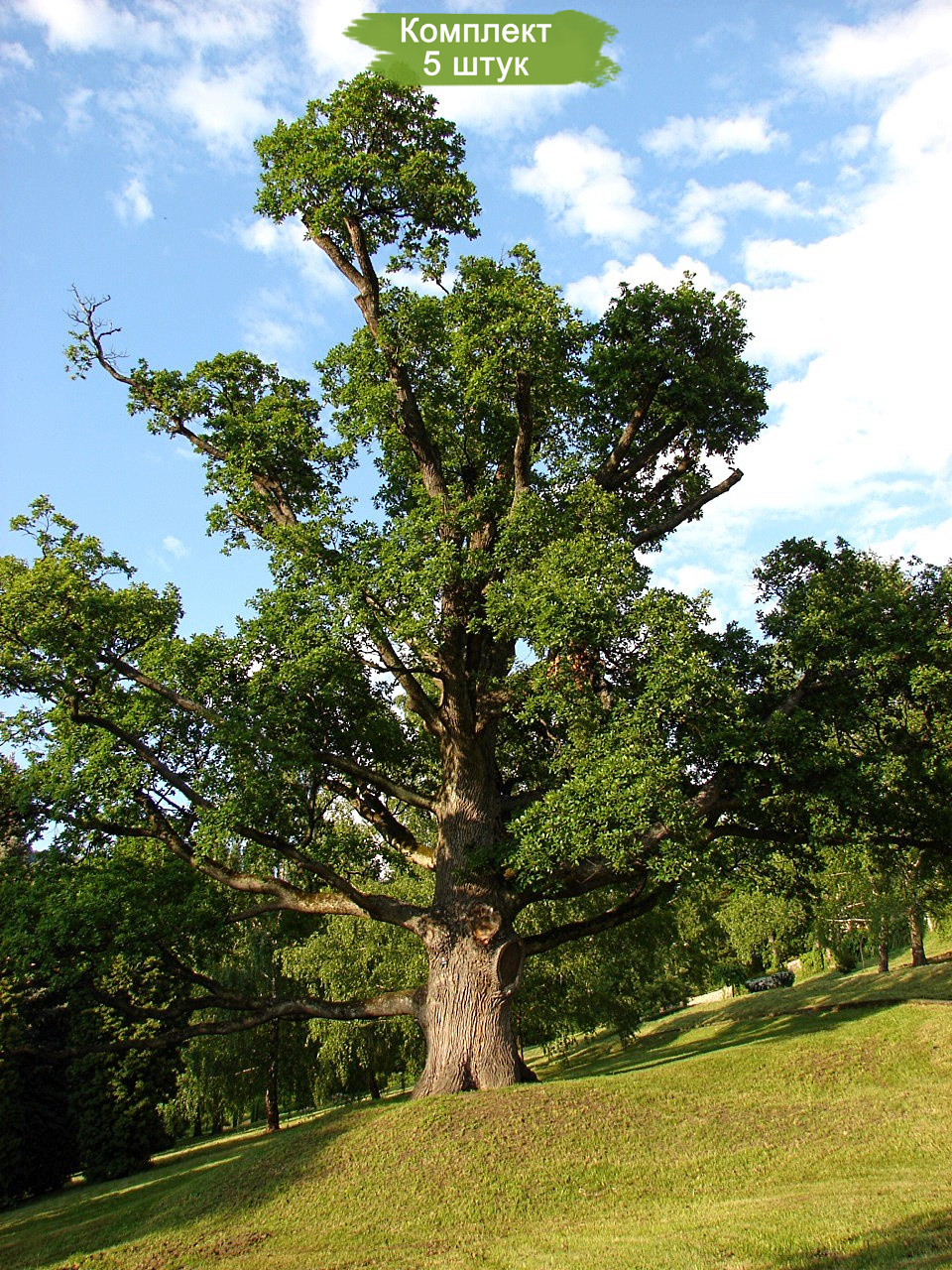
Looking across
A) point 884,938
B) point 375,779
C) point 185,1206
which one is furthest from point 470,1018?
point 884,938

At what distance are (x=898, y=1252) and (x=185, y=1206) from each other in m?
10.2

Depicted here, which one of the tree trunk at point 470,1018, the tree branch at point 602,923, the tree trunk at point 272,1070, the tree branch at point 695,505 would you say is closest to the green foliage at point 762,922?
the tree branch at point 602,923

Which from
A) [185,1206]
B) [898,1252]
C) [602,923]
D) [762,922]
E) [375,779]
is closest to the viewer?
[898,1252]

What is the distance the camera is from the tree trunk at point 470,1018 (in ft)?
53.2

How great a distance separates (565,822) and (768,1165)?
5539 millimetres

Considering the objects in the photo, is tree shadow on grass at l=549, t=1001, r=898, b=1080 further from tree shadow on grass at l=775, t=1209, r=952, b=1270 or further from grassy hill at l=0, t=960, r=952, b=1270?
tree shadow on grass at l=775, t=1209, r=952, b=1270

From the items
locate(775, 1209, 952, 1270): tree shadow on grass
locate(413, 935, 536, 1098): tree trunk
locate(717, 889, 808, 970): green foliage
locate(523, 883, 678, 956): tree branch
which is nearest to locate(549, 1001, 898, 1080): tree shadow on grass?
locate(413, 935, 536, 1098): tree trunk

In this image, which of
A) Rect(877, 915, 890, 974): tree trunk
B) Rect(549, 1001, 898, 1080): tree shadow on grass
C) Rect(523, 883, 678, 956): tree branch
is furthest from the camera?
Rect(877, 915, 890, 974): tree trunk

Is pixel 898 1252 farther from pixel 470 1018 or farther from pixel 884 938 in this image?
pixel 884 938

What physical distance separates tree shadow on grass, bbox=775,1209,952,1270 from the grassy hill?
33 mm

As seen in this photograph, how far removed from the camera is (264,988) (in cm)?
3294

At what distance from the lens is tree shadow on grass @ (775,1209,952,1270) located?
7133 mm

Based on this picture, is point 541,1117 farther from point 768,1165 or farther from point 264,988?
point 264,988

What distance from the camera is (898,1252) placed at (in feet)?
24.6
